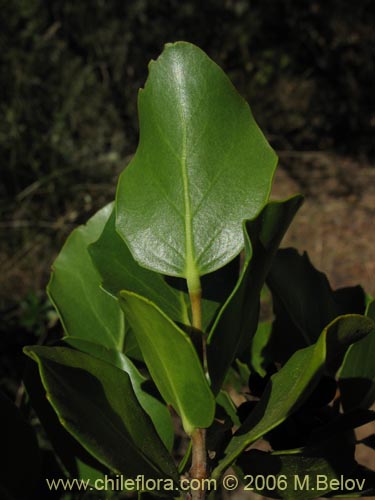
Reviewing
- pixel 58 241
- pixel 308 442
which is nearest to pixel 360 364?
pixel 308 442

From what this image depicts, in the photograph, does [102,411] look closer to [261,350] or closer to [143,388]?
[143,388]

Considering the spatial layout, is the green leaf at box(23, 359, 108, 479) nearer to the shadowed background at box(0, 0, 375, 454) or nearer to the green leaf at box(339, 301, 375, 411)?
the green leaf at box(339, 301, 375, 411)

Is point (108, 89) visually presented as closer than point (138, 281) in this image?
No

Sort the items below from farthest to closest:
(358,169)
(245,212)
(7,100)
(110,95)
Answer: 1. (358,169)
2. (110,95)
3. (7,100)
4. (245,212)

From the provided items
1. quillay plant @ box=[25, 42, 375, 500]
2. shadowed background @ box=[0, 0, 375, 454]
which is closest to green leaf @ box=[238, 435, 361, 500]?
quillay plant @ box=[25, 42, 375, 500]

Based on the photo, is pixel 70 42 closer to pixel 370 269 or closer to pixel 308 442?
pixel 370 269

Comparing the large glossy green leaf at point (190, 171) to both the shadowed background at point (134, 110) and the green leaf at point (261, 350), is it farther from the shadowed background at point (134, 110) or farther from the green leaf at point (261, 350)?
the shadowed background at point (134, 110)

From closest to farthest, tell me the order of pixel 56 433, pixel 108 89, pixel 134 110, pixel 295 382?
pixel 295 382 → pixel 56 433 → pixel 108 89 → pixel 134 110

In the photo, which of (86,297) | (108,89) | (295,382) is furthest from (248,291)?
(108,89)
